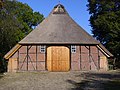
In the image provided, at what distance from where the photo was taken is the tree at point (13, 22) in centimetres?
3919

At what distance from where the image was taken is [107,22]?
46781 mm

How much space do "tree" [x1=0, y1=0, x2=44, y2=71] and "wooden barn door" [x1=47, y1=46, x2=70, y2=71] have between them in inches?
291

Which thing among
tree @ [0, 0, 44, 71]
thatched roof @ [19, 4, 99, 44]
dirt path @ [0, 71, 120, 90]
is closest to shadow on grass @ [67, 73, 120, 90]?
dirt path @ [0, 71, 120, 90]

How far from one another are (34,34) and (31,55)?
2.49 meters

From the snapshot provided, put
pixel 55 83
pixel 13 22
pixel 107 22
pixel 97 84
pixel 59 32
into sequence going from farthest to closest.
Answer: pixel 107 22
pixel 13 22
pixel 59 32
pixel 55 83
pixel 97 84

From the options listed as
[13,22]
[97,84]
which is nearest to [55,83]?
[97,84]

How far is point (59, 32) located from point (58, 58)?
309 centimetres

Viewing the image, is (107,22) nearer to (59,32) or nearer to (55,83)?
(59,32)

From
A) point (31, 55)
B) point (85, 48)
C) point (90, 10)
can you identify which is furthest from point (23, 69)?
point (90, 10)

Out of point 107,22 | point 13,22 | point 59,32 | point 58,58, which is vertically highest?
point 107,22

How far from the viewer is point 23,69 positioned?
33.3m

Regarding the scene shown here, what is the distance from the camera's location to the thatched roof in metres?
33.4

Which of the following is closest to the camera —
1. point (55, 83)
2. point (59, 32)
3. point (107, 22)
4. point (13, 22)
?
point (55, 83)

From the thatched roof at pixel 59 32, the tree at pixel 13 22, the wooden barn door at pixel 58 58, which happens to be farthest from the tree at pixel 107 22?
the wooden barn door at pixel 58 58
